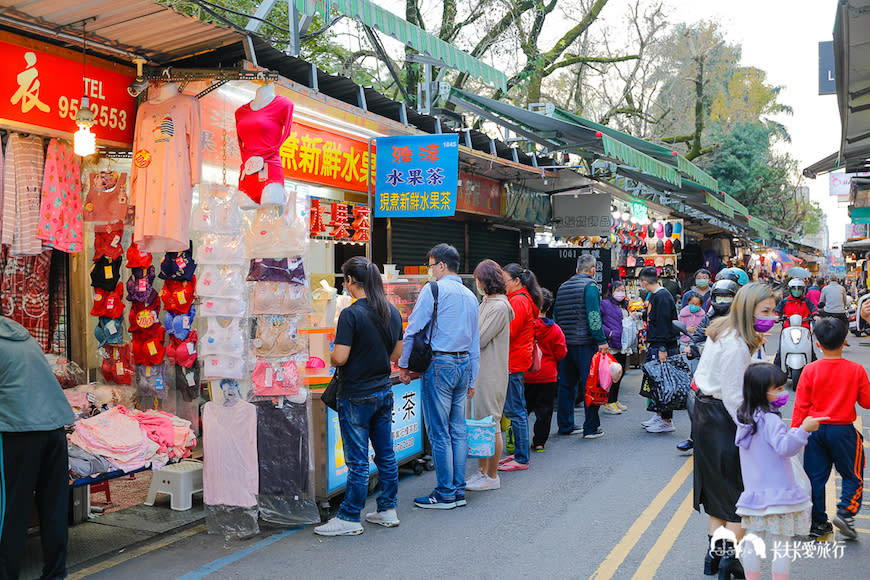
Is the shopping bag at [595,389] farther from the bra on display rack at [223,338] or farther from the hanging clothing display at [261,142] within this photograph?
the hanging clothing display at [261,142]

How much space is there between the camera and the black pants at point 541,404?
7.78m

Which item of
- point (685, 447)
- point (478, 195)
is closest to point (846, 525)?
point (685, 447)

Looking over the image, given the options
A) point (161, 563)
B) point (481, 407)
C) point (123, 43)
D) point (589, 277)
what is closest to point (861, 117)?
point (589, 277)

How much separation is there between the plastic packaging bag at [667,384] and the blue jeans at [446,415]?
311 cm

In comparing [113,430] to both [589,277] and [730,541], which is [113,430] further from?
[589,277]

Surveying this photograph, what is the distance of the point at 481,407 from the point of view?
658 cm

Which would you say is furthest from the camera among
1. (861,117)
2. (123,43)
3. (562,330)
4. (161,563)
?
(562,330)

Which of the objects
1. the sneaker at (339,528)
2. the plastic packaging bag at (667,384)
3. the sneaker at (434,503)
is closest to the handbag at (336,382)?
the sneaker at (339,528)

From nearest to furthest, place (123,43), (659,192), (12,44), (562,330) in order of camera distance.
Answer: (12,44), (123,43), (562,330), (659,192)

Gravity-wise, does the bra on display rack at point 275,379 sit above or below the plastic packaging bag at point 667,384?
above

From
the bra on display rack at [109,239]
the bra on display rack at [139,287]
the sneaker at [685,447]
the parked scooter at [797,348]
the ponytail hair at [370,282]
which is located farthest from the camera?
the parked scooter at [797,348]

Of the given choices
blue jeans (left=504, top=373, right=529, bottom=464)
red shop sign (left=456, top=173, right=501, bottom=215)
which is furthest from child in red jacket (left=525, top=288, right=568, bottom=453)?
red shop sign (left=456, top=173, right=501, bottom=215)

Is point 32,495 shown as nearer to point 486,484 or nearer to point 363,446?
point 363,446

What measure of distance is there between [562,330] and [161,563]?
17.0ft
